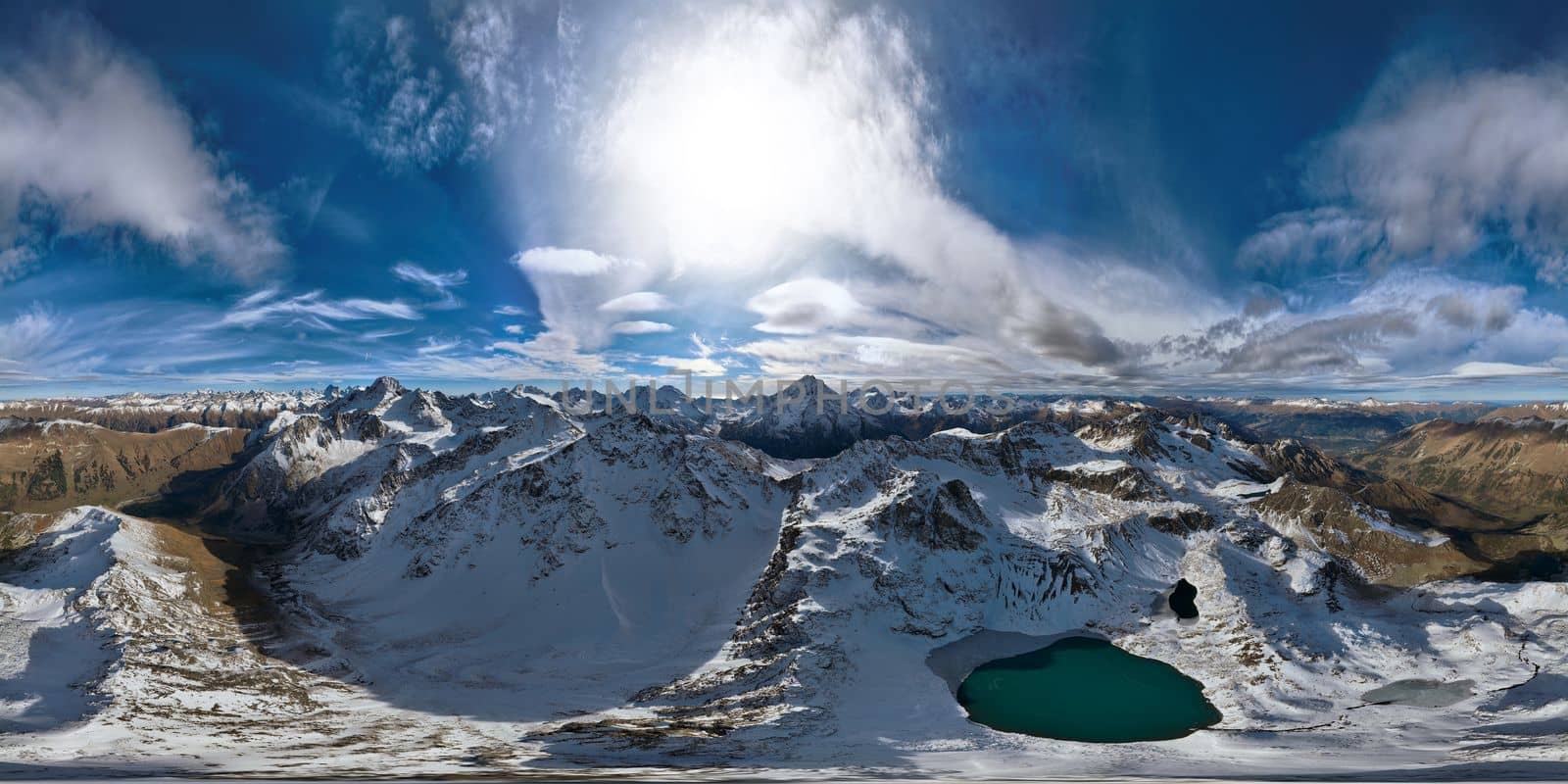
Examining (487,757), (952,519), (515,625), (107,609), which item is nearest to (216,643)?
(107,609)

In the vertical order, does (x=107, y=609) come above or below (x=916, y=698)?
above

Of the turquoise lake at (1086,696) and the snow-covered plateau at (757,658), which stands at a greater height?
the snow-covered plateau at (757,658)

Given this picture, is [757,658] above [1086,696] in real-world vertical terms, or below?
above

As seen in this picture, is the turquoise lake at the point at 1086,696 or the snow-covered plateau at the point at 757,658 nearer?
the snow-covered plateau at the point at 757,658

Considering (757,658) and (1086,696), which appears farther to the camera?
(757,658)

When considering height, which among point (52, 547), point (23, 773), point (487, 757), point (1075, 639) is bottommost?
point (1075, 639)

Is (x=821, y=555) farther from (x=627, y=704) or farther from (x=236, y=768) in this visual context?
(x=236, y=768)

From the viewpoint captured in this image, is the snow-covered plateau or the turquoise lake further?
the turquoise lake

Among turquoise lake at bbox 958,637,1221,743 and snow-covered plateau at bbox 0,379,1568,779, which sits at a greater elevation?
snow-covered plateau at bbox 0,379,1568,779
